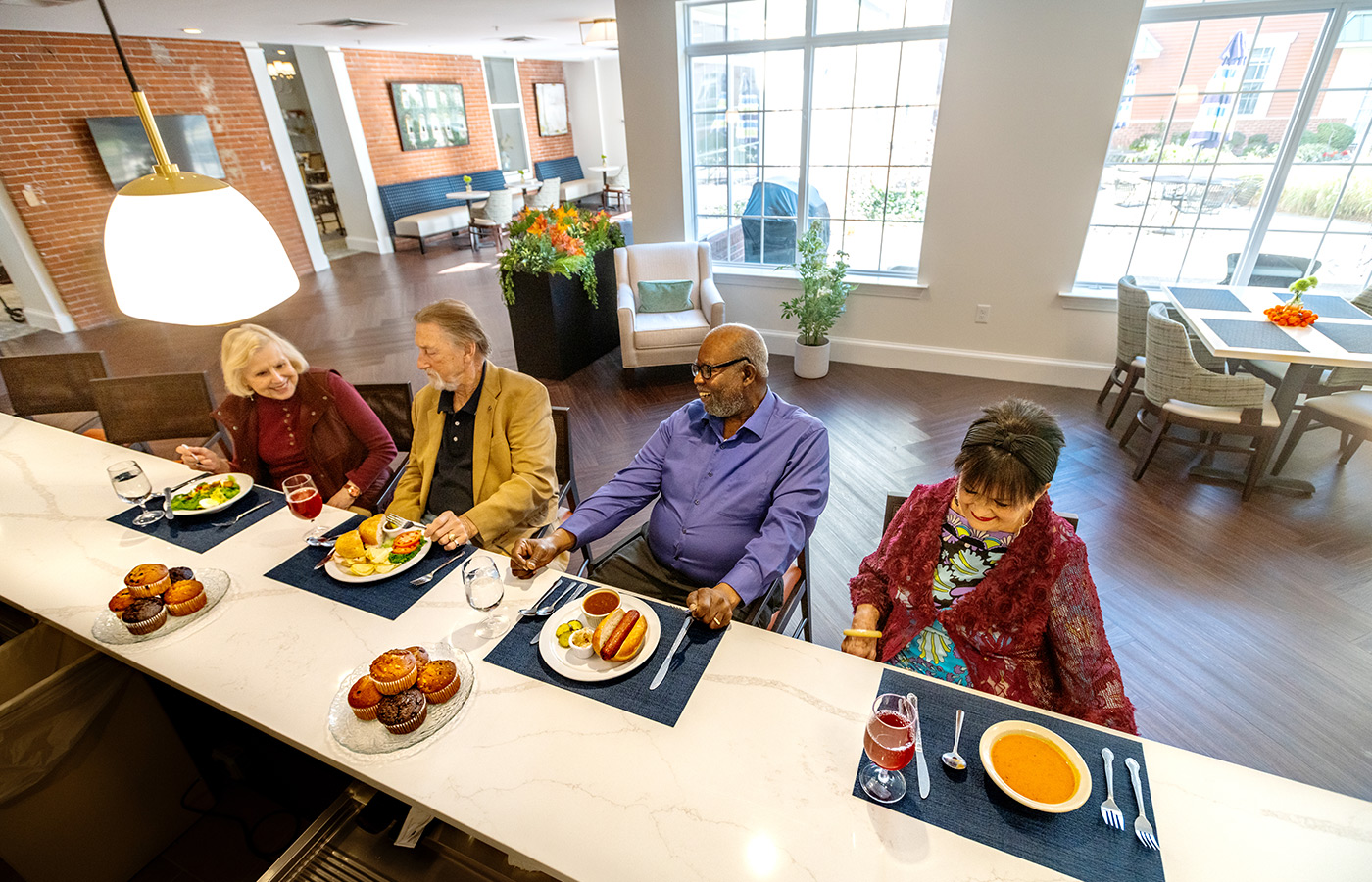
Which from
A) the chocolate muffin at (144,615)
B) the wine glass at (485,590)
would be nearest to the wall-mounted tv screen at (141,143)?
the chocolate muffin at (144,615)

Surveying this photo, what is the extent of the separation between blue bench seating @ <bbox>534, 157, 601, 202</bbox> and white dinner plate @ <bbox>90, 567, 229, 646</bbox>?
12.1 metres

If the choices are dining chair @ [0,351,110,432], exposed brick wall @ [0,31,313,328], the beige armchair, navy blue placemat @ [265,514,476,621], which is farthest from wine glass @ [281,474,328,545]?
exposed brick wall @ [0,31,313,328]

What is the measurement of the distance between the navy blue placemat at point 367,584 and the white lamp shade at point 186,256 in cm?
75

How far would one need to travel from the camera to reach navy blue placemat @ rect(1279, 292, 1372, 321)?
3627mm

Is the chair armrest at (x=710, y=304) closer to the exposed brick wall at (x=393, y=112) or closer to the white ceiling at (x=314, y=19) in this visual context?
the white ceiling at (x=314, y=19)

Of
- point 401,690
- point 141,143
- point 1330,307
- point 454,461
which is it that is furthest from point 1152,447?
point 141,143

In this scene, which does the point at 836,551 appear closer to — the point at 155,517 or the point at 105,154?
the point at 155,517

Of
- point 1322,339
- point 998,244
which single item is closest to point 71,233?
point 998,244

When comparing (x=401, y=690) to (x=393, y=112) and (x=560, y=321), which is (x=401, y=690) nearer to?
(x=560, y=321)

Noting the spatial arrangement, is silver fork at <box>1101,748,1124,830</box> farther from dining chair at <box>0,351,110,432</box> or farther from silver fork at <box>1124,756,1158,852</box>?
dining chair at <box>0,351,110,432</box>

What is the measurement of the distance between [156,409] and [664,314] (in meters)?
3.31

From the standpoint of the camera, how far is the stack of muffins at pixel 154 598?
1.51 m

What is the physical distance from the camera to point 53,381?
3.21m

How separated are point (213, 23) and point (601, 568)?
7012mm
